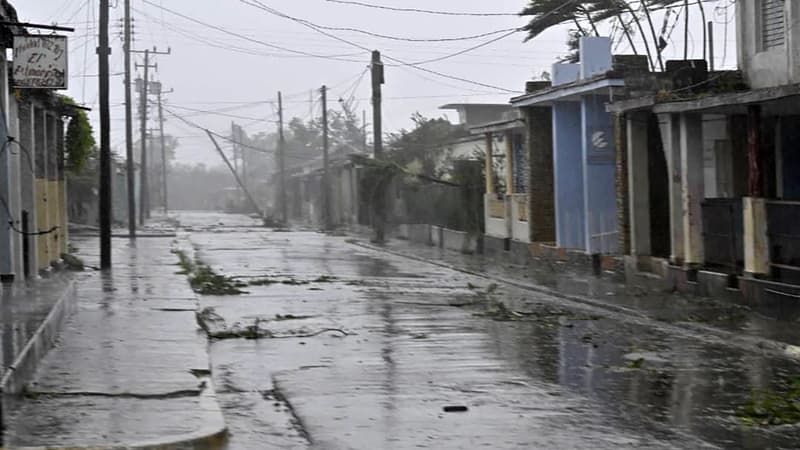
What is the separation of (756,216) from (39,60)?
11557 mm

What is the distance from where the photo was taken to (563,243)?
99.6 ft

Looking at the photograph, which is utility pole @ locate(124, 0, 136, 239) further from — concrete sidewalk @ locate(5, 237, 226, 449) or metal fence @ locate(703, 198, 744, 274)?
concrete sidewalk @ locate(5, 237, 226, 449)

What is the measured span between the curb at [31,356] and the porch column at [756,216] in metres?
10.5

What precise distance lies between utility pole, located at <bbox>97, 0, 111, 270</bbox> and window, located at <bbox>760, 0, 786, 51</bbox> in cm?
1486

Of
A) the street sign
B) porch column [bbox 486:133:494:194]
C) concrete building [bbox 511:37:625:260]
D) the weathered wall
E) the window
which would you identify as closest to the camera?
the street sign

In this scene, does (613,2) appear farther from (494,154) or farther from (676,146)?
(676,146)

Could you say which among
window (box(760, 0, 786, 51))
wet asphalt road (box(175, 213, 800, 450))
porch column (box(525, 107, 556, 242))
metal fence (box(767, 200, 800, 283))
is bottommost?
wet asphalt road (box(175, 213, 800, 450))

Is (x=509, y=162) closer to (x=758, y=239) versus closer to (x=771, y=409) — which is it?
(x=758, y=239)

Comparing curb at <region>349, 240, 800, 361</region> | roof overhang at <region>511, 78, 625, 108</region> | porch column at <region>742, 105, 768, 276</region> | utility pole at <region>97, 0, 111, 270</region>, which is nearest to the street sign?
utility pole at <region>97, 0, 111, 270</region>

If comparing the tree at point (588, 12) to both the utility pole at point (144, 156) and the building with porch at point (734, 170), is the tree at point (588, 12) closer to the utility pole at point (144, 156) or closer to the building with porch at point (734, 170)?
the building with porch at point (734, 170)

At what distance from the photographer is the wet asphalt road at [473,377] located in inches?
380

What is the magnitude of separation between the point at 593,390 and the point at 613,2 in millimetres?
22804

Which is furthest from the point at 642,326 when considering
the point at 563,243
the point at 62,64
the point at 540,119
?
the point at 540,119

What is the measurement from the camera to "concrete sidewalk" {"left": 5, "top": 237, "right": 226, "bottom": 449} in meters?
8.93
